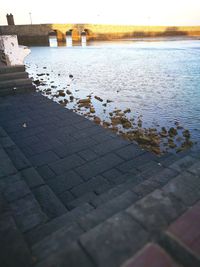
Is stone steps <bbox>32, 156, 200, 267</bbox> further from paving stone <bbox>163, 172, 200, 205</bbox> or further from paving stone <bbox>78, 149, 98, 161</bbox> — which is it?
paving stone <bbox>78, 149, 98, 161</bbox>

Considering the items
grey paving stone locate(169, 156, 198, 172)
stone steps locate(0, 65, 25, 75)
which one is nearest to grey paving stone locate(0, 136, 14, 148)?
grey paving stone locate(169, 156, 198, 172)

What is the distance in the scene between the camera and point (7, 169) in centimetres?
277

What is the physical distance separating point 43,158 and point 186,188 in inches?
98.2

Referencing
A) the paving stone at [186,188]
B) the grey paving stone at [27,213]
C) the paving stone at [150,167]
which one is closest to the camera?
the paving stone at [186,188]

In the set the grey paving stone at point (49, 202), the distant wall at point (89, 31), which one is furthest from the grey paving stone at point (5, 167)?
the distant wall at point (89, 31)

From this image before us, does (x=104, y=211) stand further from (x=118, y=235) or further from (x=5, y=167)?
(x=5, y=167)

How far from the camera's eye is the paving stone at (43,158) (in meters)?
3.52

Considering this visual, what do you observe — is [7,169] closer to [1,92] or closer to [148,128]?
[148,128]

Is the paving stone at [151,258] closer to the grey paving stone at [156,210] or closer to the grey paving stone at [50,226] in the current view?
the grey paving stone at [156,210]

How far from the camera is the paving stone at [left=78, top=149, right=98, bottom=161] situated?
143 inches

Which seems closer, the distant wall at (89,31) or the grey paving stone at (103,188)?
the grey paving stone at (103,188)

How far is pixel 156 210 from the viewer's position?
5.09 feet

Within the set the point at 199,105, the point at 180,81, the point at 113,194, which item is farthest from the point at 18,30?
the point at 113,194

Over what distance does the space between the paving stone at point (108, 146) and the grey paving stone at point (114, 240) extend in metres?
2.31
